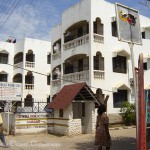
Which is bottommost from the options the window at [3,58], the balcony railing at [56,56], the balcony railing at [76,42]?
the balcony railing at [56,56]

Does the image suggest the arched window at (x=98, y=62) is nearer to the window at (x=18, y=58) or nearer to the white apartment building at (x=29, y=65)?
the white apartment building at (x=29, y=65)

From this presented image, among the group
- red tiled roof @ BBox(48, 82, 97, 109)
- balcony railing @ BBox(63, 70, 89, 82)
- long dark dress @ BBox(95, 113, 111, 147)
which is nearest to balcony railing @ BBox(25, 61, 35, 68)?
balcony railing @ BBox(63, 70, 89, 82)

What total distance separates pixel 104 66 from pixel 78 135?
709 cm

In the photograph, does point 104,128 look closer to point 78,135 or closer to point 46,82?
point 78,135

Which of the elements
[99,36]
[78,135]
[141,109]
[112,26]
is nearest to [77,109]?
[78,135]

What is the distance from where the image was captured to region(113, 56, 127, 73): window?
2144 cm

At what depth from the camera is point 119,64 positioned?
856 inches

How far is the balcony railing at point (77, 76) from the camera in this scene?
66.3 ft

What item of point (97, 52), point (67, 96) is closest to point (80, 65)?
point (97, 52)

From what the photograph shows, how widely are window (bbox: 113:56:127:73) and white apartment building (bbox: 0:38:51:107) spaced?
42.8 feet

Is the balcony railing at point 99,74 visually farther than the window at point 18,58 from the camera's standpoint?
No

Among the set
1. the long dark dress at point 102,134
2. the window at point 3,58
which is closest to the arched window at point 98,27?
the long dark dress at point 102,134

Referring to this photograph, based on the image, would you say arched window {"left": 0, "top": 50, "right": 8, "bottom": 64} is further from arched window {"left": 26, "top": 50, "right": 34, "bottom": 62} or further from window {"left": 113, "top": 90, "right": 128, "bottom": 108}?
window {"left": 113, "top": 90, "right": 128, "bottom": 108}

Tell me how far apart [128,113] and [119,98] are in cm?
170
